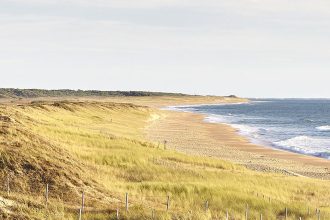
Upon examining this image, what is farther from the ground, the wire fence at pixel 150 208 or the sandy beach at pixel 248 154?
the wire fence at pixel 150 208

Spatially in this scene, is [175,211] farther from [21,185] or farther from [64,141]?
[64,141]

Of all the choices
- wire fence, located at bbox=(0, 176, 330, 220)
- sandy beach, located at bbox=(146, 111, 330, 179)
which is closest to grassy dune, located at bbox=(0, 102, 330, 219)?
wire fence, located at bbox=(0, 176, 330, 220)

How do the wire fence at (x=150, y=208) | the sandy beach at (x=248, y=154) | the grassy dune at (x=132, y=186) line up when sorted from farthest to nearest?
the sandy beach at (x=248, y=154)
the grassy dune at (x=132, y=186)
the wire fence at (x=150, y=208)

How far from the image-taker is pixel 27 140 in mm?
26891

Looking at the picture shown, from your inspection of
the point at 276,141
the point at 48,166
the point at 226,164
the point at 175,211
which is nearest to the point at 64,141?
the point at 226,164

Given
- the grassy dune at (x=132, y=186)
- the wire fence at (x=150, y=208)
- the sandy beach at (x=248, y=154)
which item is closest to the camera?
the wire fence at (x=150, y=208)

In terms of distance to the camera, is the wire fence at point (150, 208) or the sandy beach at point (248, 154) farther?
the sandy beach at point (248, 154)

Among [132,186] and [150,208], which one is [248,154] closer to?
[132,186]

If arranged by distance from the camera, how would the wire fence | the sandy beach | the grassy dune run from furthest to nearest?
the sandy beach
the grassy dune
the wire fence

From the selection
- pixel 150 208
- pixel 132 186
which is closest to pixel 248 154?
pixel 132 186

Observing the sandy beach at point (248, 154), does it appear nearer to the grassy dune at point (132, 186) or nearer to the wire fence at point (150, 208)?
the grassy dune at point (132, 186)

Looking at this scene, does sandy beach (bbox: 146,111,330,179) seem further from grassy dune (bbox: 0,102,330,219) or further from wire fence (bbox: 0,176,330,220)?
wire fence (bbox: 0,176,330,220)

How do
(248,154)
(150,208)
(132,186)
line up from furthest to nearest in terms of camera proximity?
1. (248,154)
2. (132,186)
3. (150,208)

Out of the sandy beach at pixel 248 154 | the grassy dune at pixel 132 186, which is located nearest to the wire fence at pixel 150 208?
the grassy dune at pixel 132 186
